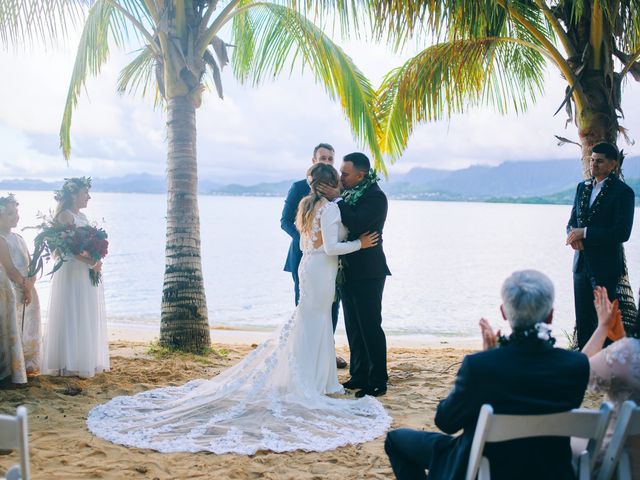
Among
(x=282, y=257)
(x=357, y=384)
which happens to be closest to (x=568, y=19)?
(x=357, y=384)

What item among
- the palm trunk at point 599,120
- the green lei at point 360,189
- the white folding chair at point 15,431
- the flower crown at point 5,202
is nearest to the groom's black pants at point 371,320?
the green lei at point 360,189

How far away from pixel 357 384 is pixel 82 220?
138 inches

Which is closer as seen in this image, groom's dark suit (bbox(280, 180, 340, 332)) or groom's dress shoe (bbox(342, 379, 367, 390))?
groom's dress shoe (bbox(342, 379, 367, 390))

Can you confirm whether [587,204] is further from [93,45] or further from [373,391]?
[93,45]

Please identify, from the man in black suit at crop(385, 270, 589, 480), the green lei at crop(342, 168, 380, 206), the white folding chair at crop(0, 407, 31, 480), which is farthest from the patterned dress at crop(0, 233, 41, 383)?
the man in black suit at crop(385, 270, 589, 480)

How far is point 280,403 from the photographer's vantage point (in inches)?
215

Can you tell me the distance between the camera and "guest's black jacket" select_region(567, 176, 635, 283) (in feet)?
19.8

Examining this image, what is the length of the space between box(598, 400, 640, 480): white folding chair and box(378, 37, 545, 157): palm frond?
19.9 feet

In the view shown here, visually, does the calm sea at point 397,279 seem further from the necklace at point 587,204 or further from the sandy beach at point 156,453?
the necklace at point 587,204

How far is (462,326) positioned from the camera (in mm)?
17391

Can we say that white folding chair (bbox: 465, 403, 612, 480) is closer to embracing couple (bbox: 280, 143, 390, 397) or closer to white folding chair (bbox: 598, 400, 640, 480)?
white folding chair (bbox: 598, 400, 640, 480)

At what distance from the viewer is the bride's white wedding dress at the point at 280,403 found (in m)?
4.84

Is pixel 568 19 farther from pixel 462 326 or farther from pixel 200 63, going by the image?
pixel 462 326

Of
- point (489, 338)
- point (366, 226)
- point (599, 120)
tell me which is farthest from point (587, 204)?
point (489, 338)
